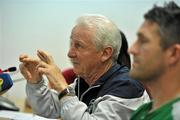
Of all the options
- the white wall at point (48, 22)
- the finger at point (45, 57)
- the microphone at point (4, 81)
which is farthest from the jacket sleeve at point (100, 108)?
the white wall at point (48, 22)

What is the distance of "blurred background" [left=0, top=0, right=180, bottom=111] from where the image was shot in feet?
7.70

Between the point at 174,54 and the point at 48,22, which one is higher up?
the point at 174,54

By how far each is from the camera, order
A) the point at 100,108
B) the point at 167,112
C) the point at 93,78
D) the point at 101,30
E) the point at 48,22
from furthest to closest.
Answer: the point at 48,22 → the point at 93,78 → the point at 101,30 → the point at 100,108 → the point at 167,112

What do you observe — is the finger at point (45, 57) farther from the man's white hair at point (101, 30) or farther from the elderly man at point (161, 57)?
the elderly man at point (161, 57)

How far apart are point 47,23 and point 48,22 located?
0.03ft

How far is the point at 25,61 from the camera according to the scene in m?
1.45

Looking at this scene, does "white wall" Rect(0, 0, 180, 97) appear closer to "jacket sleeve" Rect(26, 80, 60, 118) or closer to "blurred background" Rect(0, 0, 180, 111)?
"blurred background" Rect(0, 0, 180, 111)

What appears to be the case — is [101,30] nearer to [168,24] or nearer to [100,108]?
[100,108]

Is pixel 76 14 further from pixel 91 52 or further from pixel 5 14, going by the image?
pixel 91 52

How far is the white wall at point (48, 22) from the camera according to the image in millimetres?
2344

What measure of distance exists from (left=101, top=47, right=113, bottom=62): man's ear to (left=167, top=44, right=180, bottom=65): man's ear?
0.46m

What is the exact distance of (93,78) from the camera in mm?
1449

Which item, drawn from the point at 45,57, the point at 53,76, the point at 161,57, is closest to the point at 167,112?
the point at 161,57

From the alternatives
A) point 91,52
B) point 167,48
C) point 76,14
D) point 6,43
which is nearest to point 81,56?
point 91,52
